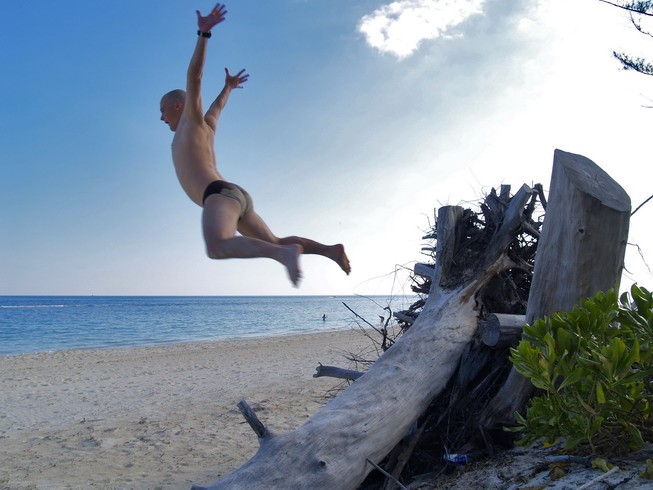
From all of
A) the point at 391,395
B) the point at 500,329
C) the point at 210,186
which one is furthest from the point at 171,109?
the point at 500,329

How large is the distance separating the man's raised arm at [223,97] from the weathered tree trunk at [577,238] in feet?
6.59

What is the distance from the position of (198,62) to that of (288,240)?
3.68 feet

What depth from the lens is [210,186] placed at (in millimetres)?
2656

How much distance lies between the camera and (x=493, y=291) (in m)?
3.58

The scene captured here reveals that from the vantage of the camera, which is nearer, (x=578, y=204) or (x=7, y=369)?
(x=578, y=204)

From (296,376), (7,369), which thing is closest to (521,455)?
(296,376)

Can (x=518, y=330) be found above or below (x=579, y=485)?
above

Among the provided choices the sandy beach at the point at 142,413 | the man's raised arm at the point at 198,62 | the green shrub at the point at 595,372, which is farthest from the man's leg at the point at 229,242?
the sandy beach at the point at 142,413

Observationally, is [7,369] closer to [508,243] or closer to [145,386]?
[145,386]

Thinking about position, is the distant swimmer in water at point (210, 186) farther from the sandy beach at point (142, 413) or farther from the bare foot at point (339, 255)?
the sandy beach at point (142, 413)

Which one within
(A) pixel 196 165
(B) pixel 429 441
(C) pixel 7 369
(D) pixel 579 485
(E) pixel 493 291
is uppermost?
(A) pixel 196 165

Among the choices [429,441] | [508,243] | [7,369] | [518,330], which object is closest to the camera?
[518,330]

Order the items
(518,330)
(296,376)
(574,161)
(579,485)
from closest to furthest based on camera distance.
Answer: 1. (579,485)
2. (574,161)
3. (518,330)
4. (296,376)

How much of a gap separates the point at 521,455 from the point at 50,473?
4.76 m
